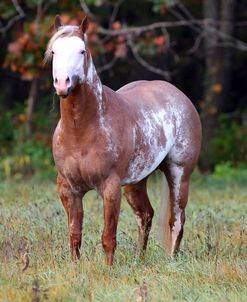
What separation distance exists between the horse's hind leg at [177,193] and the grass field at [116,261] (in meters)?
0.19

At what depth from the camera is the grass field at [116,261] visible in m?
5.76

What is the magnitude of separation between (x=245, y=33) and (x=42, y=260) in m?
13.9

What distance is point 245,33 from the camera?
65.1ft

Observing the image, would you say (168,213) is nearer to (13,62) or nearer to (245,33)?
(13,62)

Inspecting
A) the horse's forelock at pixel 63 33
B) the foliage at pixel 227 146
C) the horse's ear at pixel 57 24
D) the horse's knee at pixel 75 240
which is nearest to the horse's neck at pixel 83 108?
the horse's forelock at pixel 63 33

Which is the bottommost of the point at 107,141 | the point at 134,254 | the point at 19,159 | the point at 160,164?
the point at 19,159

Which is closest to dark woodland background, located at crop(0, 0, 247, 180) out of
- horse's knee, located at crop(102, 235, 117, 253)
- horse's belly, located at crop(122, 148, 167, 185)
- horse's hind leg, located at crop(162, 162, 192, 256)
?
horse's hind leg, located at crop(162, 162, 192, 256)

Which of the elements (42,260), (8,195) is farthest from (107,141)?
(8,195)

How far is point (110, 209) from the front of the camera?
22.1ft

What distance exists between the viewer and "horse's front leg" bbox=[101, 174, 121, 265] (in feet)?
22.0

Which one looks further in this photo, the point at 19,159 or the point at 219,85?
the point at 219,85

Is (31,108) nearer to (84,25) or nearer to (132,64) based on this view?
(132,64)

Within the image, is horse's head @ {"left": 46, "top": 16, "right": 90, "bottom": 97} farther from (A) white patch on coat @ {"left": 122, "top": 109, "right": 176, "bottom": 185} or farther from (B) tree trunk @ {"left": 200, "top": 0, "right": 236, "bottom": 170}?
(B) tree trunk @ {"left": 200, "top": 0, "right": 236, "bottom": 170}

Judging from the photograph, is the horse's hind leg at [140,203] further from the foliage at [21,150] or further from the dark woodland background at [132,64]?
the foliage at [21,150]
